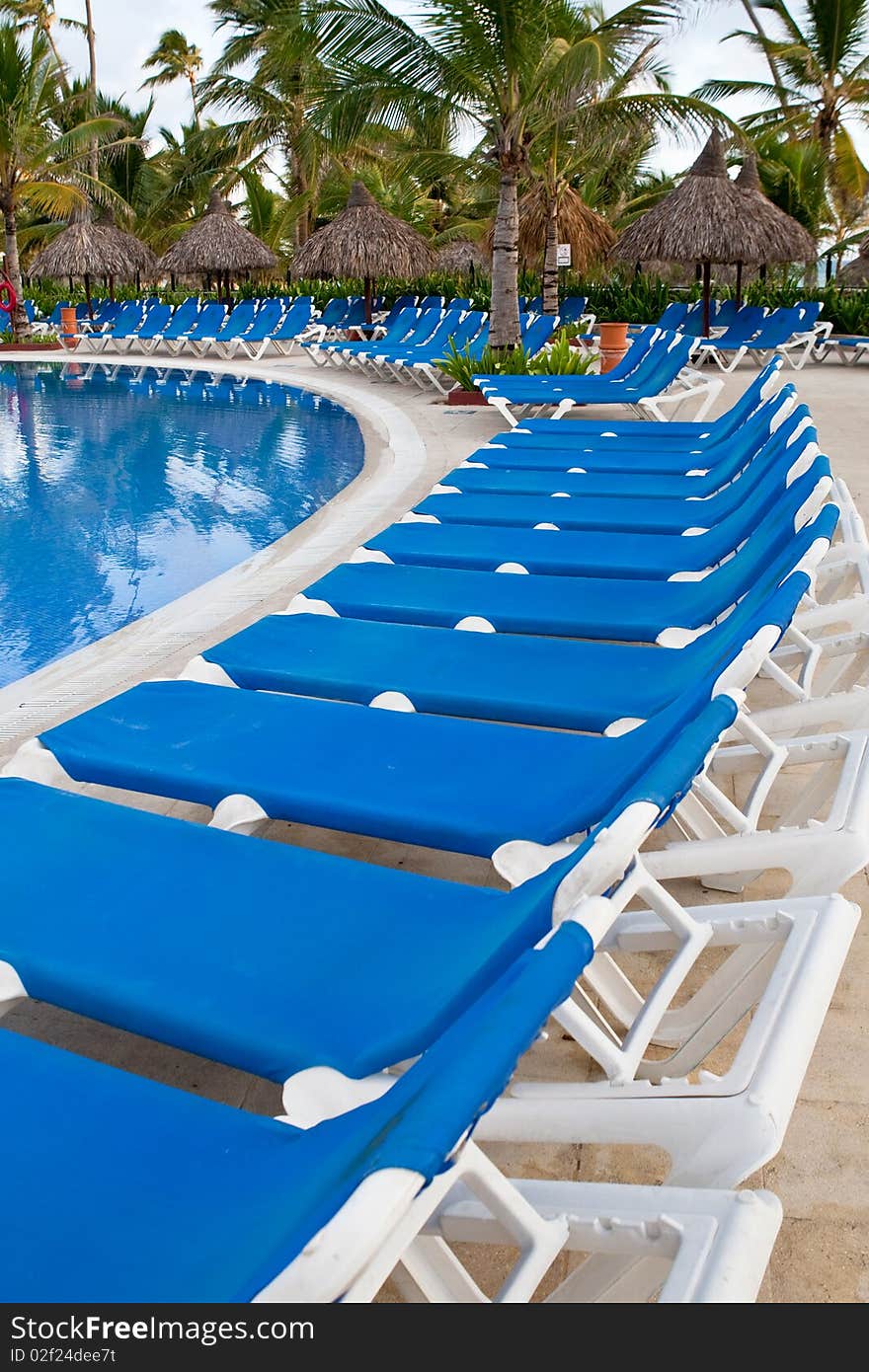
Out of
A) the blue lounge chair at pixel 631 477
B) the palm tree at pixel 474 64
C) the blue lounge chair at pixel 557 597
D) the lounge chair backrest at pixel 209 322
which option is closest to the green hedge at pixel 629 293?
the lounge chair backrest at pixel 209 322

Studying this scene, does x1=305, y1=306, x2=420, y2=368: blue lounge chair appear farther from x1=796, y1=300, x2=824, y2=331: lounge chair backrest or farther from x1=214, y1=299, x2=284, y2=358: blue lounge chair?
x1=796, y1=300, x2=824, y2=331: lounge chair backrest

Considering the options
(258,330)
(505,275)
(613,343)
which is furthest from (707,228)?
(258,330)

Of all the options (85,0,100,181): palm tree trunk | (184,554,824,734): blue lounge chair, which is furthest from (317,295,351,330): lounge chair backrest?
(184,554,824,734): blue lounge chair

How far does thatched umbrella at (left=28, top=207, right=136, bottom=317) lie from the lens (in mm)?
21734

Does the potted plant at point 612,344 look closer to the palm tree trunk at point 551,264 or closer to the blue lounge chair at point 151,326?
the palm tree trunk at point 551,264

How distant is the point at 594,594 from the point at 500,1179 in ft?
7.95

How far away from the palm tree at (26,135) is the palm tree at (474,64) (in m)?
10.6

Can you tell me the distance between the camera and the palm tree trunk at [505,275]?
11.0 meters

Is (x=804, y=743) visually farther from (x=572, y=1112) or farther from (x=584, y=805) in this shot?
(x=572, y=1112)

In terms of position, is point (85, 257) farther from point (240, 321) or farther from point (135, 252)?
point (240, 321)

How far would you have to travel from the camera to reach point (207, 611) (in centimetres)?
432

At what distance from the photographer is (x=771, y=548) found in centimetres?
281

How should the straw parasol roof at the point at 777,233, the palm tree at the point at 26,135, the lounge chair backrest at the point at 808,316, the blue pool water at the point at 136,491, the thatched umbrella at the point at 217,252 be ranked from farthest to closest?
1. the thatched umbrella at the point at 217,252
2. the palm tree at the point at 26,135
3. the straw parasol roof at the point at 777,233
4. the lounge chair backrest at the point at 808,316
5. the blue pool water at the point at 136,491

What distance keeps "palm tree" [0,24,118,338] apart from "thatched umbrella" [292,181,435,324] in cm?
→ 557
